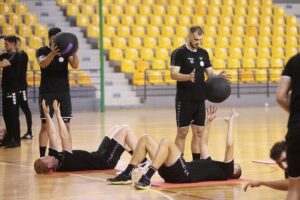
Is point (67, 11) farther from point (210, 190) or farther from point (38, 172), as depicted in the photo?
point (210, 190)

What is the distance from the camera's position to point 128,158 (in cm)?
1104

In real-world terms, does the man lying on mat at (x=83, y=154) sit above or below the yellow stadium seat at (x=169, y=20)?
below

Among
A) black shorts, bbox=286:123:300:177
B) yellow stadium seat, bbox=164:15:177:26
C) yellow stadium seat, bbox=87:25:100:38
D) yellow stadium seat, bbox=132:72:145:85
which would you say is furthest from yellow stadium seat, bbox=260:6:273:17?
black shorts, bbox=286:123:300:177

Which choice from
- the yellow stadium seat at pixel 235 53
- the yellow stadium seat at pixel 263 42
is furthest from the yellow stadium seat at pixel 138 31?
the yellow stadium seat at pixel 263 42

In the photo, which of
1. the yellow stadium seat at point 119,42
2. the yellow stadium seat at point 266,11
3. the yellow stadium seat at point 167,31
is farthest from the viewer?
the yellow stadium seat at point 266,11

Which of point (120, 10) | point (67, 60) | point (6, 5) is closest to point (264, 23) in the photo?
point (120, 10)

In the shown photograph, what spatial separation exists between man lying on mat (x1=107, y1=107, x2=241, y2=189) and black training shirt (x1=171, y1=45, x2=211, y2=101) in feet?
3.68

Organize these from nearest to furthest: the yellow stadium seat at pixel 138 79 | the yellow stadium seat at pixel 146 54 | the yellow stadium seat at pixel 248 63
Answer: the yellow stadium seat at pixel 138 79
the yellow stadium seat at pixel 146 54
the yellow stadium seat at pixel 248 63

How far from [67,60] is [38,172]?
171 centimetres

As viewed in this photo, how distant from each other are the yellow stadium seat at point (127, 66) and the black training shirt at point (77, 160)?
1321 cm

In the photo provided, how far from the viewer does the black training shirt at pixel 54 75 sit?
10.3m

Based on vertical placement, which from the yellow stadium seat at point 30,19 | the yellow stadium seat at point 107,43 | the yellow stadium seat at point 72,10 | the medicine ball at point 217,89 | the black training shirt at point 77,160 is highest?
the yellow stadium seat at point 72,10

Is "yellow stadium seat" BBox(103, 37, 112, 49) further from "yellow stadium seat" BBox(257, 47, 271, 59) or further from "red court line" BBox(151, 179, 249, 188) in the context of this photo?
"red court line" BBox(151, 179, 249, 188)

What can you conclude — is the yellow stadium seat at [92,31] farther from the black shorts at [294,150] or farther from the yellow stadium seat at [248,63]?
the black shorts at [294,150]
